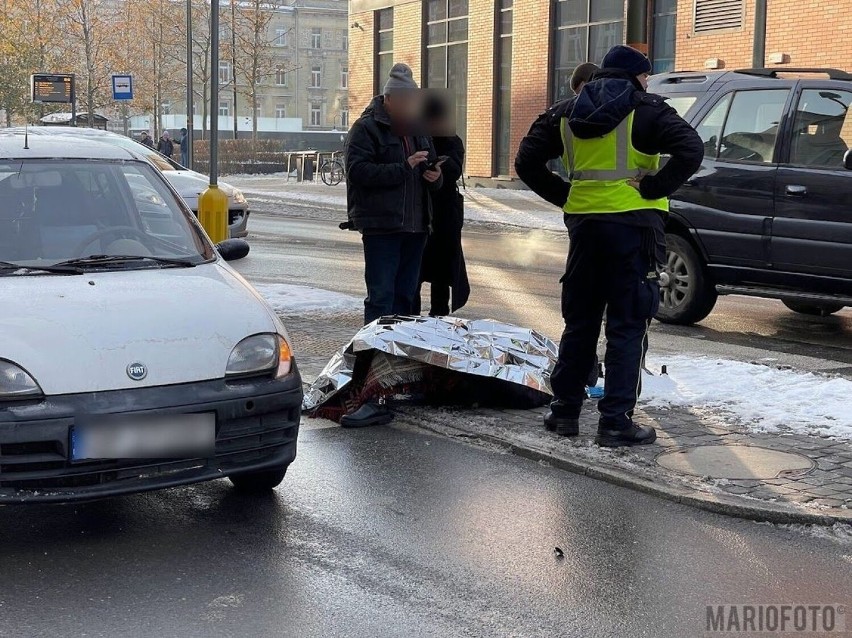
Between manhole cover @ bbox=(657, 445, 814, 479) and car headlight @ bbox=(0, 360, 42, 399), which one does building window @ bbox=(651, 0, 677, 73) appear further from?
car headlight @ bbox=(0, 360, 42, 399)

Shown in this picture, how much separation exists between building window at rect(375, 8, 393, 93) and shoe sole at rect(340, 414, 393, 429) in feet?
102

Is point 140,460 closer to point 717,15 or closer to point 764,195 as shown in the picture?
point 764,195

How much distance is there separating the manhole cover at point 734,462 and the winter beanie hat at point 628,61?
1916mm

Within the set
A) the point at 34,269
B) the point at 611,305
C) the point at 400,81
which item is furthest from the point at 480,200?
the point at 34,269

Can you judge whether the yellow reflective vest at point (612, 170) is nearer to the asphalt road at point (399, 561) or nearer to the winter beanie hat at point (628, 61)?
the winter beanie hat at point (628, 61)

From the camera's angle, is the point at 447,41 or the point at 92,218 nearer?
the point at 92,218

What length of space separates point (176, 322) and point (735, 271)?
5.98m

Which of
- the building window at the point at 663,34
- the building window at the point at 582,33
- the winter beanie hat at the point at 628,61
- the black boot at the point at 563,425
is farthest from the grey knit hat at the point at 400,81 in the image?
the building window at the point at 582,33

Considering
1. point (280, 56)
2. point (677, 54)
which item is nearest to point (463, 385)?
point (677, 54)

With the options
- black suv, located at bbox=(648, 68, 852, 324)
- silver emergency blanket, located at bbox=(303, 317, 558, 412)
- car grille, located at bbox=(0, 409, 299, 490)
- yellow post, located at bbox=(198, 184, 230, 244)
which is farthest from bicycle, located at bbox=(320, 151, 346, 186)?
car grille, located at bbox=(0, 409, 299, 490)

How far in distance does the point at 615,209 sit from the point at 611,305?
1.63ft

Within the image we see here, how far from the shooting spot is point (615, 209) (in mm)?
5883

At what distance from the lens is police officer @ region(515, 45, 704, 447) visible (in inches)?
228

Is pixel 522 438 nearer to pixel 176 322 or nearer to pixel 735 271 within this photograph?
pixel 176 322
